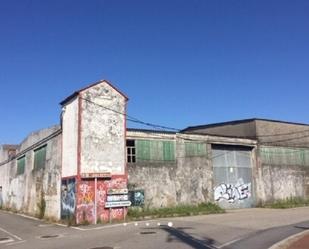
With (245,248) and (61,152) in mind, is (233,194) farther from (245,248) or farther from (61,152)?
(245,248)

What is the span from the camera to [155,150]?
101 ft

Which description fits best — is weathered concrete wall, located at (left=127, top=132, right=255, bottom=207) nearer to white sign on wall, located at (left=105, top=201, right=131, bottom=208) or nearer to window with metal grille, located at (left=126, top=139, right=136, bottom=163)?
window with metal grille, located at (left=126, top=139, right=136, bottom=163)

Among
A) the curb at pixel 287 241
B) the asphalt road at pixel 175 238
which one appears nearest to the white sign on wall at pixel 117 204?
the asphalt road at pixel 175 238

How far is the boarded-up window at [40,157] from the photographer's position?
33.8 m

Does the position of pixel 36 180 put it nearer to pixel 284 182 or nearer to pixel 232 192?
pixel 232 192

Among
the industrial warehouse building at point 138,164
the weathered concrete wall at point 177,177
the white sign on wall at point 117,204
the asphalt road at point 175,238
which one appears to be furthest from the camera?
the weathered concrete wall at point 177,177

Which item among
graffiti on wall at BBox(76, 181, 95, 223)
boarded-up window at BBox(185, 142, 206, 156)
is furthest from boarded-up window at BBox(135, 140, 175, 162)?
graffiti on wall at BBox(76, 181, 95, 223)

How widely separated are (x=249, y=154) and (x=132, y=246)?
2385 cm

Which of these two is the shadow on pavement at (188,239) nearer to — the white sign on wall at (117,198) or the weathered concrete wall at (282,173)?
the white sign on wall at (117,198)

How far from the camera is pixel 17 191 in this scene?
43500 millimetres

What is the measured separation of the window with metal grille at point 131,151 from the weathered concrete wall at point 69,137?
12.8ft

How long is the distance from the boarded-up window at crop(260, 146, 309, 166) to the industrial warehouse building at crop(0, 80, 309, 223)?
3.3 inches

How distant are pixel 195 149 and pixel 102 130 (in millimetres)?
8323

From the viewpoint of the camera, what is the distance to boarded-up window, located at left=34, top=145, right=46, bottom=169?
111ft
